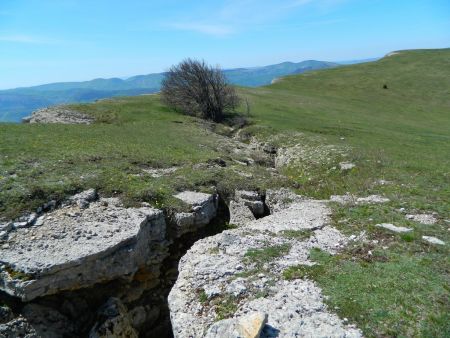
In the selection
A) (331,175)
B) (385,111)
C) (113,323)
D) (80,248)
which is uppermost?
(80,248)

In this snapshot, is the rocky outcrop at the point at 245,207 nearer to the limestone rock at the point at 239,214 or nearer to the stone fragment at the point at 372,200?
the limestone rock at the point at 239,214

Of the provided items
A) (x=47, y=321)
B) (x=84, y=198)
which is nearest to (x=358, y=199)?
Answer: (x=84, y=198)

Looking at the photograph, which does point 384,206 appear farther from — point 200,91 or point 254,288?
point 200,91

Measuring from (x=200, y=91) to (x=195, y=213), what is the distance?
32777 mm

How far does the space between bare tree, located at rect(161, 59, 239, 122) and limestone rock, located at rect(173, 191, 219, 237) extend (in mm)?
29820

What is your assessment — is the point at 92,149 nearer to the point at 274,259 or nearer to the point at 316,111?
the point at 274,259

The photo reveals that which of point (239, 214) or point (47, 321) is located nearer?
point (47, 321)

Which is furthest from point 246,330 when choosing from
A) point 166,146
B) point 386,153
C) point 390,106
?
point 390,106

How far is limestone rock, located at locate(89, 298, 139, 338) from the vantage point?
43.0ft

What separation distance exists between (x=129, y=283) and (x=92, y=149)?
38.5 ft

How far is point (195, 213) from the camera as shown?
18109mm

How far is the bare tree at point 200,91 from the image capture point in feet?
159

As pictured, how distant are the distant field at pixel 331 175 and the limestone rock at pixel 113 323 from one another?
5.17 m

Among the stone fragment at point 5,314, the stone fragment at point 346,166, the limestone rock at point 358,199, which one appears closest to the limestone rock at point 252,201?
the limestone rock at point 358,199
